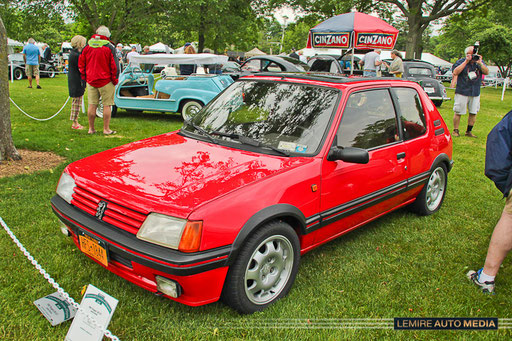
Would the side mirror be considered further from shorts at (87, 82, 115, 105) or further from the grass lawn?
shorts at (87, 82, 115, 105)

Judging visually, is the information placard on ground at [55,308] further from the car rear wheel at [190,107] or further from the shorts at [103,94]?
the car rear wheel at [190,107]

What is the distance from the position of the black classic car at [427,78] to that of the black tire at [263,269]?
485 inches

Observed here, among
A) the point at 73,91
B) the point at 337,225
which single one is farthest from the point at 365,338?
the point at 73,91

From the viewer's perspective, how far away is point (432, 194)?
15.1 ft

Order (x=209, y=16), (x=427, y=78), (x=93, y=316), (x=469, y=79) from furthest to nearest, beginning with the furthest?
(x=209, y=16)
(x=427, y=78)
(x=469, y=79)
(x=93, y=316)

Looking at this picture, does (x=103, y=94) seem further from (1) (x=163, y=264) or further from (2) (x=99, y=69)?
(1) (x=163, y=264)

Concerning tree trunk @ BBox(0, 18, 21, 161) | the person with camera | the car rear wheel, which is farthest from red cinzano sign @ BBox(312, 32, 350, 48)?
tree trunk @ BBox(0, 18, 21, 161)

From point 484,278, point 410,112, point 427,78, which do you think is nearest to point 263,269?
point 484,278

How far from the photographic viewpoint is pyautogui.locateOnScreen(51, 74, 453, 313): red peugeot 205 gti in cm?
236

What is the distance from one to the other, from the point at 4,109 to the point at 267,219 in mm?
4565

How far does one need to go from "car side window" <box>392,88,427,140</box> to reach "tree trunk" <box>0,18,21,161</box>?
488 cm

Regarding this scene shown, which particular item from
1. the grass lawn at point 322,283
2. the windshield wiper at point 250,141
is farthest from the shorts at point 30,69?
the windshield wiper at point 250,141

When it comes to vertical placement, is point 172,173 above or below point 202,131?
below

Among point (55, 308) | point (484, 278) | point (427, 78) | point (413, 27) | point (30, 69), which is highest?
point (413, 27)
